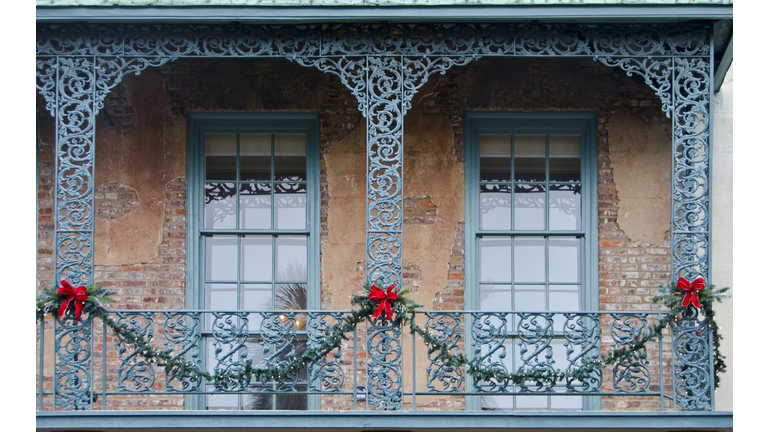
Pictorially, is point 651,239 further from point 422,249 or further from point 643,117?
point 422,249

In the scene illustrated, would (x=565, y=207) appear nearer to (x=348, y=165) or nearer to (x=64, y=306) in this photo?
(x=348, y=165)

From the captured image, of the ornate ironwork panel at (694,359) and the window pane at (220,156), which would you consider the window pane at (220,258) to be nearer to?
the window pane at (220,156)

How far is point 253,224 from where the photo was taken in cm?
835

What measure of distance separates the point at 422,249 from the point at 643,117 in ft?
8.66

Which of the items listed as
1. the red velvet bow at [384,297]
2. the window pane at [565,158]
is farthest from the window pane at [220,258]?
the window pane at [565,158]

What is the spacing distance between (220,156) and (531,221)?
3.28m

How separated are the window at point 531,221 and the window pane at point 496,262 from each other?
0.01 m

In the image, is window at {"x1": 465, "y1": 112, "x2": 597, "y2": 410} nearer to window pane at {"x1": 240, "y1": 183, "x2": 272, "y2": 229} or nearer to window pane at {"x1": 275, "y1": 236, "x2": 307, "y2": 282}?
window pane at {"x1": 275, "y1": 236, "x2": 307, "y2": 282}

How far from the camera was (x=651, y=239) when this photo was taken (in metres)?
8.16

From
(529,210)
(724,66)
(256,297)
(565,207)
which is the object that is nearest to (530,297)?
(529,210)

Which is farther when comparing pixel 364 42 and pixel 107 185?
pixel 107 185

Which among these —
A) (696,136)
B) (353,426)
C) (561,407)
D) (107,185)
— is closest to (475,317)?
(353,426)

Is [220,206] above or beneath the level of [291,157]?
beneath

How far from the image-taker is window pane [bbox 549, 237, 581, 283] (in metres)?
8.24
